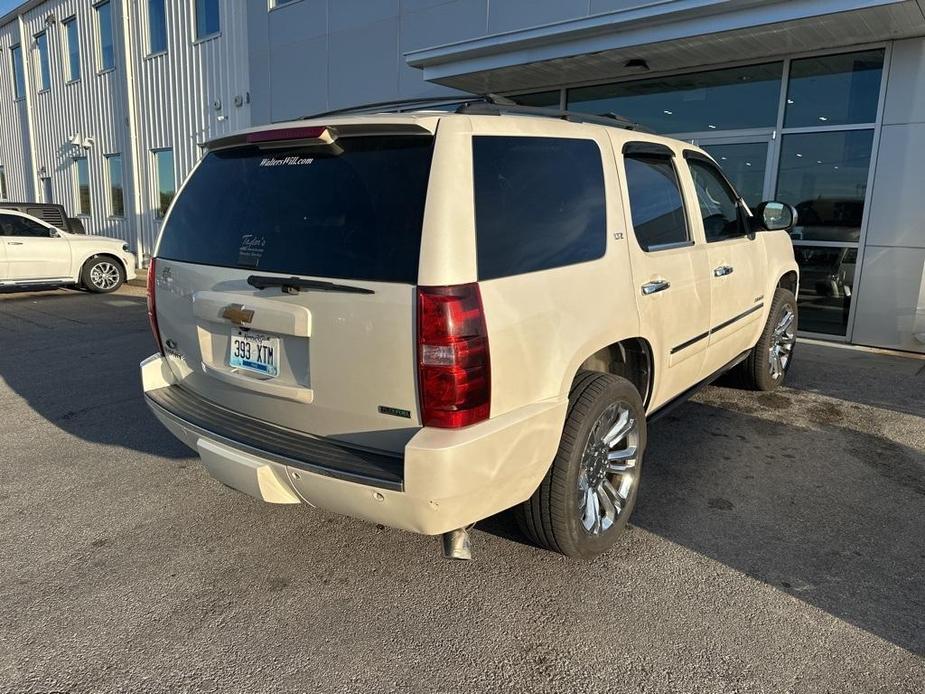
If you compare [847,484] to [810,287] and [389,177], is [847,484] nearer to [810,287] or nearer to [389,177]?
[389,177]

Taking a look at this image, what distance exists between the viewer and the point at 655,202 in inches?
142

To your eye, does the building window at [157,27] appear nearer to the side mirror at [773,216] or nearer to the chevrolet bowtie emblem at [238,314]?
the side mirror at [773,216]

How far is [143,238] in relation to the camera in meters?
17.3

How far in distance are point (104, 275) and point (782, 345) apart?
11691 millimetres

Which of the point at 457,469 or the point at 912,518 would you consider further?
the point at 912,518

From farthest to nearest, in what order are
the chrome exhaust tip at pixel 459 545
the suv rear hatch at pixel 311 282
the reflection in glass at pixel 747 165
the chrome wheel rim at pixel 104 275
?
the chrome wheel rim at pixel 104 275 → the reflection in glass at pixel 747 165 → the chrome exhaust tip at pixel 459 545 → the suv rear hatch at pixel 311 282

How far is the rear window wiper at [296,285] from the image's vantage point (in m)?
2.48

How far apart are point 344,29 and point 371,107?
31.4 ft

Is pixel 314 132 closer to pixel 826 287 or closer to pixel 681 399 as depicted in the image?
pixel 681 399

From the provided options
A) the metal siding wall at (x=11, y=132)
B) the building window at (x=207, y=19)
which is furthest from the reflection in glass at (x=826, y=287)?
the metal siding wall at (x=11, y=132)

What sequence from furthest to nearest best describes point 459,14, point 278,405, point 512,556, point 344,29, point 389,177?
point 344,29
point 459,14
point 512,556
point 278,405
point 389,177

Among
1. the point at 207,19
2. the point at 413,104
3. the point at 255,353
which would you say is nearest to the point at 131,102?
the point at 207,19

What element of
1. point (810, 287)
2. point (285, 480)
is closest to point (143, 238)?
point (810, 287)

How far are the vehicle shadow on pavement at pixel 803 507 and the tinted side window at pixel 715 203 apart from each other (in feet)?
4.61
